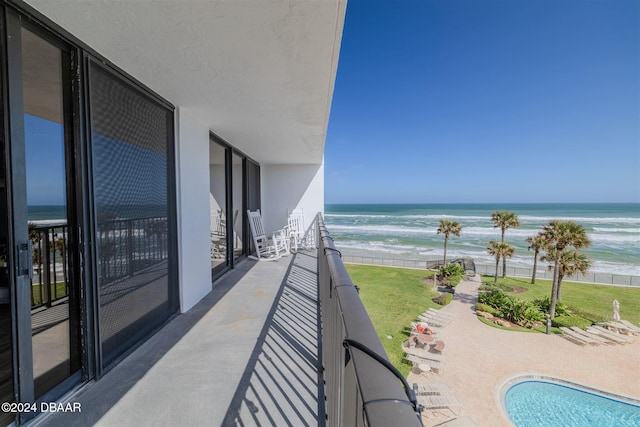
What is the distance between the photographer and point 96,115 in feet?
5.75

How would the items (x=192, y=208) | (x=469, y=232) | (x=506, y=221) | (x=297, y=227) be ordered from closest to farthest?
(x=192, y=208) < (x=297, y=227) < (x=506, y=221) < (x=469, y=232)

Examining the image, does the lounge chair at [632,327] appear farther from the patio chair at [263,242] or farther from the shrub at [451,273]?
the patio chair at [263,242]

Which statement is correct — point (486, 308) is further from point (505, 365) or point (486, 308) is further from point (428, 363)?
point (428, 363)

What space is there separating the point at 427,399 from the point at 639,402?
493cm

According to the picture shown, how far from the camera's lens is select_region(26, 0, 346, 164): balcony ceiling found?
54.4 inches

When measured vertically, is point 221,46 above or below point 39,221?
above

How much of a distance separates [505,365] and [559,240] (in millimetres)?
6489

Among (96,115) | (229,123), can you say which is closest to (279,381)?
(96,115)

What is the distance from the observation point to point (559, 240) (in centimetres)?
1062

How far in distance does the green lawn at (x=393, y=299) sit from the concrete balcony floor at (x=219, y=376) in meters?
5.59

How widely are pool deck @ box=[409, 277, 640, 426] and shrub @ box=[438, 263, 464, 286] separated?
4.00m

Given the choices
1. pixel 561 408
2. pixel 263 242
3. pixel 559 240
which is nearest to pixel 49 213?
pixel 263 242

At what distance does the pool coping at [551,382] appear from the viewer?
20.0 feet

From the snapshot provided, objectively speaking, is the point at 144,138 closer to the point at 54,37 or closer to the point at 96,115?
the point at 96,115
